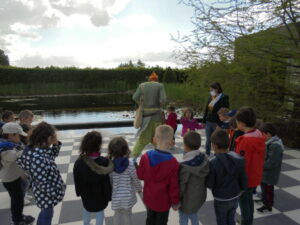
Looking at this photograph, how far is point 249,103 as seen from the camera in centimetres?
488

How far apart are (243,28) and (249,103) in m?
1.52

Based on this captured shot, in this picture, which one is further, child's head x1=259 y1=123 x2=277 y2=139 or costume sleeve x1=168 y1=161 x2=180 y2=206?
child's head x1=259 y1=123 x2=277 y2=139

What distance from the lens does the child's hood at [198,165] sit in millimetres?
1643

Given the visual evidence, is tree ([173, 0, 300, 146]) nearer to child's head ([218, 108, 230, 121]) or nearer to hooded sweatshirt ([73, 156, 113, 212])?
child's head ([218, 108, 230, 121])

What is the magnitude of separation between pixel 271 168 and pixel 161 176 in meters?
1.30

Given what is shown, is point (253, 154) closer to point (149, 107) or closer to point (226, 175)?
point (226, 175)

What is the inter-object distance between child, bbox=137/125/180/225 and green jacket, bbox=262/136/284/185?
1.15 m

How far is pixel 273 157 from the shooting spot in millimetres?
2297

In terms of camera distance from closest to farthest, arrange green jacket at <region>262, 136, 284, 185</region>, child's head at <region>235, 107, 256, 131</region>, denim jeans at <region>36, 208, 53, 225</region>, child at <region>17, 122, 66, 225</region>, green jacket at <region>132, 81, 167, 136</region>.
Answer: child at <region>17, 122, 66, 225</region>, denim jeans at <region>36, 208, 53, 225</region>, child's head at <region>235, 107, 256, 131</region>, green jacket at <region>262, 136, 284, 185</region>, green jacket at <region>132, 81, 167, 136</region>

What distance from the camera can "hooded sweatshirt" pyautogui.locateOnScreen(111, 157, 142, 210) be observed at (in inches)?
69.6

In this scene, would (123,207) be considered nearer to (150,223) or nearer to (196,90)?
(150,223)

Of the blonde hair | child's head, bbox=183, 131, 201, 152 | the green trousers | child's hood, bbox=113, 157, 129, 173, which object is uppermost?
the blonde hair

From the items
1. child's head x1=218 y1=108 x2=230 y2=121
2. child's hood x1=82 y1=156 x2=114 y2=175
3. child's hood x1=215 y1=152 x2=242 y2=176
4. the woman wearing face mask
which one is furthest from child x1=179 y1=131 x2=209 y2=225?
the woman wearing face mask

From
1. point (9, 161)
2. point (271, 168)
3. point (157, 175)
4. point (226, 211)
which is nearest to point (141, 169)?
point (157, 175)
